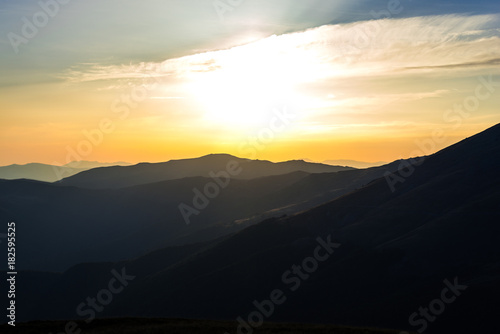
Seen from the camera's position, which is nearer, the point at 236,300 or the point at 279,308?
the point at 279,308

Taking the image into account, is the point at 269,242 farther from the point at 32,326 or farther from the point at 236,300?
the point at 32,326

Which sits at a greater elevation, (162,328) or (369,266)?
(162,328)

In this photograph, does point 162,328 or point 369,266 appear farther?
point 369,266

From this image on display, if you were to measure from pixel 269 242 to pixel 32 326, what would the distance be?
118 metres

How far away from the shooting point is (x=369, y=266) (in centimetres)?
12506

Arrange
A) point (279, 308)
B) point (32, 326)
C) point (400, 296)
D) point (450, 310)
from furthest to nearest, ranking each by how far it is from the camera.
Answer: point (279, 308) < point (400, 296) < point (450, 310) < point (32, 326)

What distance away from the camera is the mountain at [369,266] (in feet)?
316

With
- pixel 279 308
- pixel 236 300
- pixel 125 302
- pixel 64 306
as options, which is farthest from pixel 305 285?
pixel 64 306

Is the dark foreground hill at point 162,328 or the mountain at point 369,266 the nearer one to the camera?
the dark foreground hill at point 162,328

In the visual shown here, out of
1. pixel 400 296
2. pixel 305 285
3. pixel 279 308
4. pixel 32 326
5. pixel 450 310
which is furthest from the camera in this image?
pixel 305 285

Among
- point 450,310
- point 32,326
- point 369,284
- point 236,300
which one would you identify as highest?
point 32,326

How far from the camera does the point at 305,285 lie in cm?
12462

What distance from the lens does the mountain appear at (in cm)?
9619

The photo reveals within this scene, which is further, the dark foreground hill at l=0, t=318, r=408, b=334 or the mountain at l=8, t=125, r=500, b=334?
the mountain at l=8, t=125, r=500, b=334
